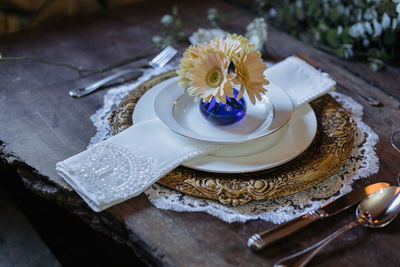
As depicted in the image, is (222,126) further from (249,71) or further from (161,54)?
(161,54)

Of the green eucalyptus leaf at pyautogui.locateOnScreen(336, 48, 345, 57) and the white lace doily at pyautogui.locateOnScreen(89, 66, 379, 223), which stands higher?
the green eucalyptus leaf at pyautogui.locateOnScreen(336, 48, 345, 57)

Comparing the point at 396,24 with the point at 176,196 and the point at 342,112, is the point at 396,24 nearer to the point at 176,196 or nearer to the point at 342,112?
the point at 342,112

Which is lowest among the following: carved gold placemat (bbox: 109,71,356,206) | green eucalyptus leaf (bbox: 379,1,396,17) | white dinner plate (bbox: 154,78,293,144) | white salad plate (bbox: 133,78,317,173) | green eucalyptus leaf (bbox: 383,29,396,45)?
carved gold placemat (bbox: 109,71,356,206)

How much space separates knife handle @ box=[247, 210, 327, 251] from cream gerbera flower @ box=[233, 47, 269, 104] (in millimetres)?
225

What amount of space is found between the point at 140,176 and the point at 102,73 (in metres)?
0.46

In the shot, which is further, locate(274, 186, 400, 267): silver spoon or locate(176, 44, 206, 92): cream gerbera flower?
locate(176, 44, 206, 92): cream gerbera flower

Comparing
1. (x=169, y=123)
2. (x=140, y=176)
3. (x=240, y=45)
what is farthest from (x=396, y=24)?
(x=140, y=176)

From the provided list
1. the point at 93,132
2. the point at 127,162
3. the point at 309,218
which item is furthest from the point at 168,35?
the point at 309,218

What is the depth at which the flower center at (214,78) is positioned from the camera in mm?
660

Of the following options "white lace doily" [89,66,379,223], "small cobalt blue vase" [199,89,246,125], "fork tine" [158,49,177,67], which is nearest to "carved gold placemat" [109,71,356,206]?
"white lace doily" [89,66,379,223]

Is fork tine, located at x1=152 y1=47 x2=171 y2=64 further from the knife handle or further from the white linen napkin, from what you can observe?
the knife handle

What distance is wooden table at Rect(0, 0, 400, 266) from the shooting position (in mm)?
550

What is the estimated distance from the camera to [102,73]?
0.98m

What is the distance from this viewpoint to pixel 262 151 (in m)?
0.67
